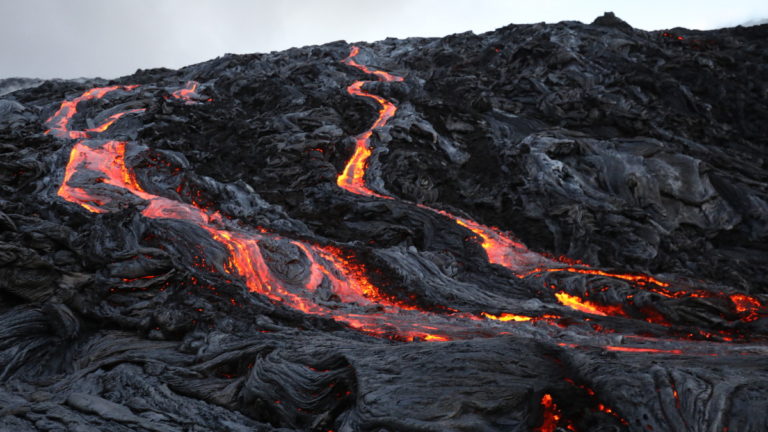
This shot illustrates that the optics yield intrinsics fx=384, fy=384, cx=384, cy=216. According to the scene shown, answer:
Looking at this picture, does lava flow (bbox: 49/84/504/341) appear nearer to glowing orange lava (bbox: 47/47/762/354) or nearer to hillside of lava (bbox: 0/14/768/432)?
glowing orange lava (bbox: 47/47/762/354)

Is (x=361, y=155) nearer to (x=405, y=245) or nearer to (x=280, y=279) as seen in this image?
(x=405, y=245)

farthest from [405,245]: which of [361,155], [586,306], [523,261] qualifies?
[361,155]

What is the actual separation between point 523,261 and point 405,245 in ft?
20.0

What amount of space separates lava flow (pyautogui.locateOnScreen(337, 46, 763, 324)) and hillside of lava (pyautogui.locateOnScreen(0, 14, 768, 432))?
5.8 inches

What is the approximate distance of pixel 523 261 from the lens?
64.4 feet

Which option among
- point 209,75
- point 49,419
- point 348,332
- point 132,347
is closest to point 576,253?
point 348,332

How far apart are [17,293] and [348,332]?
8.91 metres

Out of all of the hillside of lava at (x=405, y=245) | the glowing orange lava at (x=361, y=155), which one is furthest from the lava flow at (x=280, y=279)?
the glowing orange lava at (x=361, y=155)

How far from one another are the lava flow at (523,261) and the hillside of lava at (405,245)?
147 mm

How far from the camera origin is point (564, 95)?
1407 inches

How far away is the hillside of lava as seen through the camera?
704 centimetres

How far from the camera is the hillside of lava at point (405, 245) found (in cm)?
704

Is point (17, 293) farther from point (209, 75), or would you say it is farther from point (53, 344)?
point (209, 75)

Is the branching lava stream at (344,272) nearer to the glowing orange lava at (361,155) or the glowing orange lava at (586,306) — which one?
the glowing orange lava at (586,306)
